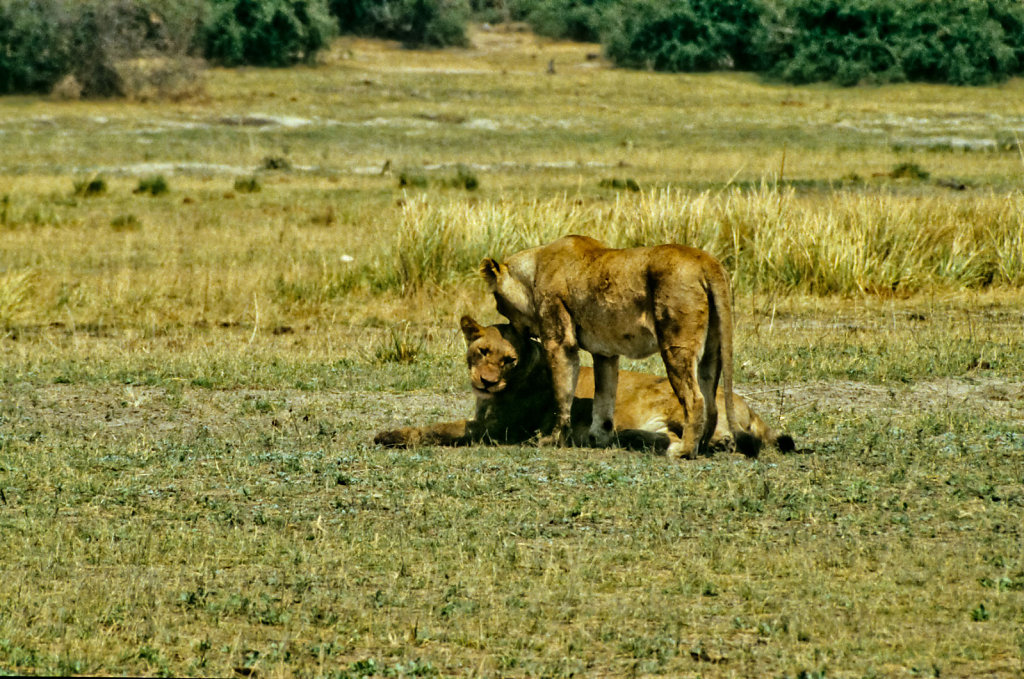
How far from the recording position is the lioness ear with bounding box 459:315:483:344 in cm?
Answer: 869

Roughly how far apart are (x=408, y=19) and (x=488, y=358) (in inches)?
2740

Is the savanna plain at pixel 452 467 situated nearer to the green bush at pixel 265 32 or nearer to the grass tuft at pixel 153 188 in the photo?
the grass tuft at pixel 153 188

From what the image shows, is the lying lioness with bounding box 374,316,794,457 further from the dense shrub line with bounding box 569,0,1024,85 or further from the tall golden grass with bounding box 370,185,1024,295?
the dense shrub line with bounding box 569,0,1024,85

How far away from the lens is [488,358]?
8781mm

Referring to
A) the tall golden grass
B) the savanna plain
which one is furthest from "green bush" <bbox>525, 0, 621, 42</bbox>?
the tall golden grass

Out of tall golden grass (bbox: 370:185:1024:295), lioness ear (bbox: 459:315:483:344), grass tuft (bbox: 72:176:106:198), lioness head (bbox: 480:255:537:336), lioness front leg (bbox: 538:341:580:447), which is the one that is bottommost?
grass tuft (bbox: 72:176:106:198)

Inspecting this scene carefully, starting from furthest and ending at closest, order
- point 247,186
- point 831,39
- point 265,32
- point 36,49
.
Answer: point 265,32 → point 831,39 → point 36,49 → point 247,186

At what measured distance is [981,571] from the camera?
6.21 metres

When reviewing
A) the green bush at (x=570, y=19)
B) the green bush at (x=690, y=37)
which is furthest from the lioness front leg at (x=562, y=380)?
the green bush at (x=570, y=19)

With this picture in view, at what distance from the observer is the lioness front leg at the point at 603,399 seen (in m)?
8.67

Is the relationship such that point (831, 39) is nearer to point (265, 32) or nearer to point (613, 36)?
point (613, 36)

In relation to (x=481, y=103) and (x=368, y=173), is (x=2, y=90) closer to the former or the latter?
(x=481, y=103)

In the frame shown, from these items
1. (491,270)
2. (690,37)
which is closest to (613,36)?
(690,37)

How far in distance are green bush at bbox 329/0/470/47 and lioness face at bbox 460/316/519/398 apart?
220 feet
